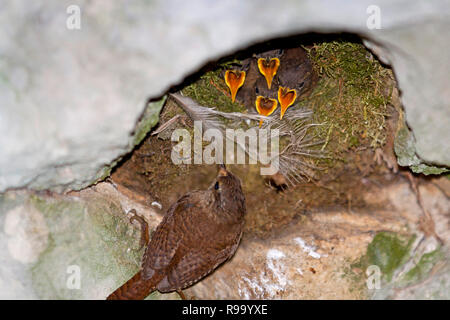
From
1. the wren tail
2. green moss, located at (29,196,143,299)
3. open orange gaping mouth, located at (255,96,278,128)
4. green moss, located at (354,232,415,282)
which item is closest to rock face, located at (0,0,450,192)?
green moss, located at (29,196,143,299)

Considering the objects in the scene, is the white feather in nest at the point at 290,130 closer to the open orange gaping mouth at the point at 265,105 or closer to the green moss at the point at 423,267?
the open orange gaping mouth at the point at 265,105

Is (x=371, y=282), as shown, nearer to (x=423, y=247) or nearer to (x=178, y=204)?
(x=423, y=247)

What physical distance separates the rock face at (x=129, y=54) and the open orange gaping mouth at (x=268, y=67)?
40.0 inches

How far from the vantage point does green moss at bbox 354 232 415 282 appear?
3465 millimetres

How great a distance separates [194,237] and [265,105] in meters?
1.30

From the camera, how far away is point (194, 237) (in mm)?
3396

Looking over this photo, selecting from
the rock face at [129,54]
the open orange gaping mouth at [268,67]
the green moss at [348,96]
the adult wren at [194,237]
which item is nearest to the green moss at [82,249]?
the adult wren at [194,237]

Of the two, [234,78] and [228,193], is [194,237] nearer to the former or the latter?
[228,193]

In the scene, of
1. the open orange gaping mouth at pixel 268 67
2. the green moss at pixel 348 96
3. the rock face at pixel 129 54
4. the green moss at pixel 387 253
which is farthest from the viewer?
the green moss at pixel 387 253

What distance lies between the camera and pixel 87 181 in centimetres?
288

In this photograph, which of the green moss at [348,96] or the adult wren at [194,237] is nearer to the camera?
the green moss at [348,96]

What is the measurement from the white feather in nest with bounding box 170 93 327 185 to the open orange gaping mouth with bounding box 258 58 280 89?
0.34m

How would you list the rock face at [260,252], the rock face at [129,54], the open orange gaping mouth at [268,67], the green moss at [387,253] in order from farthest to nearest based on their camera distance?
the green moss at [387,253]
the open orange gaping mouth at [268,67]
the rock face at [260,252]
the rock face at [129,54]

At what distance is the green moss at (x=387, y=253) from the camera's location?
3465 millimetres
